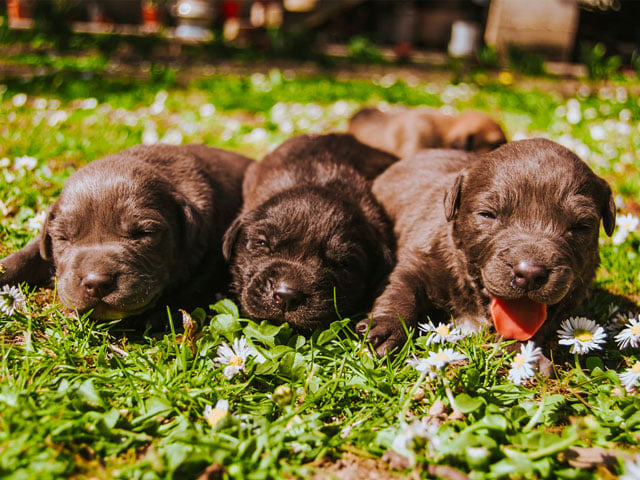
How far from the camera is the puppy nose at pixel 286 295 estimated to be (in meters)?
3.46

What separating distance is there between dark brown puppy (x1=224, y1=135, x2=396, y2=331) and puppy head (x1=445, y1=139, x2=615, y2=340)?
0.70 m

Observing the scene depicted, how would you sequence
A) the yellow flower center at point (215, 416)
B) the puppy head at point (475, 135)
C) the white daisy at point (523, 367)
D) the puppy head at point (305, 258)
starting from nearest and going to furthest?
the yellow flower center at point (215, 416) → the white daisy at point (523, 367) → the puppy head at point (305, 258) → the puppy head at point (475, 135)

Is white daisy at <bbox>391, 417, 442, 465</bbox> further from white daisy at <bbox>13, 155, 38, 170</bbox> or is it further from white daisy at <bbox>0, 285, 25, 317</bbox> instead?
white daisy at <bbox>13, 155, 38, 170</bbox>

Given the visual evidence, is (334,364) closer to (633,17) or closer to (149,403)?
(149,403)

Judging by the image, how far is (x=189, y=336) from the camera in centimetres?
335

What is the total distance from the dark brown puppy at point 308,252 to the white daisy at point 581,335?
45.9 inches

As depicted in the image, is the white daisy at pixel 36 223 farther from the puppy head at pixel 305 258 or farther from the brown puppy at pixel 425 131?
the brown puppy at pixel 425 131

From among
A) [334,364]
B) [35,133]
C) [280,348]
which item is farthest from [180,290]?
[35,133]

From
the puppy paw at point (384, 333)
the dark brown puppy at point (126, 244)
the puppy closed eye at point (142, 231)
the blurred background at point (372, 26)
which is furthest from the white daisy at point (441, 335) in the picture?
the blurred background at point (372, 26)

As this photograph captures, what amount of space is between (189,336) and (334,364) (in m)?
0.83

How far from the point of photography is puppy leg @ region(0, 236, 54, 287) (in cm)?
384

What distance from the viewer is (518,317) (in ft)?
11.4

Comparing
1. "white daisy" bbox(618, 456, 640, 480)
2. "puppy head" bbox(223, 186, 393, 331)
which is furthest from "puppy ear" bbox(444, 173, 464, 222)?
"white daisy" bbox(618, 456, 640, 480)

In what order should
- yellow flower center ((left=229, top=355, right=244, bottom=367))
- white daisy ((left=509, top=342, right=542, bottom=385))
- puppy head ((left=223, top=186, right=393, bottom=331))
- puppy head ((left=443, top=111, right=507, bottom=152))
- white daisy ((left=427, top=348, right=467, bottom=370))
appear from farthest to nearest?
puppy head ((left=443, top=111, right=507, bottom=152)) < puppy head ((left=223, top=186, right=393, bottom=331)) < yellow flower center ((left=229, top=355, right=244, bottom=367)) < white daisy ((left=509, top=342, right=542, bottom=385)) < white daisy ((left=427, top=348, right=467, bottom=370))
